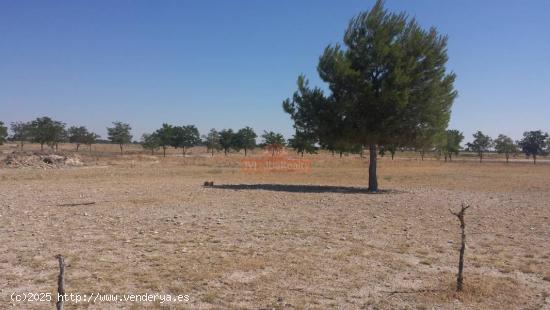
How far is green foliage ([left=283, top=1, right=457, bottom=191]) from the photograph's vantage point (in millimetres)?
21672

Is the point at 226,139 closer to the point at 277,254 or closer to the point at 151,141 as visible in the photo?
the point at 151,141

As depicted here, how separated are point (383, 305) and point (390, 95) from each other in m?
16.5

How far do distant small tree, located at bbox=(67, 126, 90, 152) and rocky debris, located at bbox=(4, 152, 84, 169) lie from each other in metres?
44.9

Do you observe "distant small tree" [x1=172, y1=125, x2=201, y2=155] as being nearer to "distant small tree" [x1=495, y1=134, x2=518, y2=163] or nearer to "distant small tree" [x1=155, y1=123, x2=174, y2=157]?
"distant small tree" [x1=155, y1=123, x2=174, y2=157]

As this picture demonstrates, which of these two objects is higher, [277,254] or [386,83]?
[386,83]

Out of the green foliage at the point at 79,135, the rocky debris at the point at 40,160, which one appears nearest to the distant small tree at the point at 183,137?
the green foliage at the point at 79,135

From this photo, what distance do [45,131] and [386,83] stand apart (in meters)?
66.7

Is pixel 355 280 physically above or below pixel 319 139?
below

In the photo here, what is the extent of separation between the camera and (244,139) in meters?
90.4

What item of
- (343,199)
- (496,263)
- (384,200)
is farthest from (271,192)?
(496,263)

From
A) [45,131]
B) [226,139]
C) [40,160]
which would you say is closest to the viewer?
[40,160]

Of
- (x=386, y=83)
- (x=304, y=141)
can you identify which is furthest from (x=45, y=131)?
(x=386, y=83)

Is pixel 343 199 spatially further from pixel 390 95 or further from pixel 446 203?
pixel 390 95

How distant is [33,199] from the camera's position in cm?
1673
